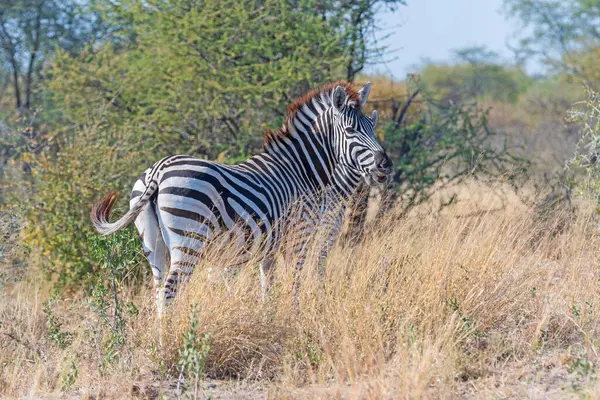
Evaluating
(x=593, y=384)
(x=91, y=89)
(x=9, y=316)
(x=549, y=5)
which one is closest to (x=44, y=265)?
(x=9, y=316)

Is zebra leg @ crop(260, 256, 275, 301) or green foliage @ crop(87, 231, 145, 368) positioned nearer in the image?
green foliage @ crop(87, 231, 145, 368)

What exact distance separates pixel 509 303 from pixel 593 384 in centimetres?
105

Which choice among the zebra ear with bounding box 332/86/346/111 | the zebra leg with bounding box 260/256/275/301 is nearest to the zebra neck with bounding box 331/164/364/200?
the zebra ear with bounding box 332/86/346/111

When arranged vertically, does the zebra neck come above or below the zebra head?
below

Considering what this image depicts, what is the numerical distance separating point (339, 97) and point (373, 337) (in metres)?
1.99

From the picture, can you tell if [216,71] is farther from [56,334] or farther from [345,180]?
[56,334]

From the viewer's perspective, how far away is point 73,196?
6.91 metres

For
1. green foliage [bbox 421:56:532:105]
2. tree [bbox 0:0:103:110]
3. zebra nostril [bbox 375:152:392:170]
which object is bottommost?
zebra nostril [bbox 375:152:392:170]

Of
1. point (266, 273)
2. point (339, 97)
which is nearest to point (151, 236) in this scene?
point (266, 273)

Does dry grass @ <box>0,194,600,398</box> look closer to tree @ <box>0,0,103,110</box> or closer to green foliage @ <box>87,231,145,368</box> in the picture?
green foliage @ <box>87,231,145,368</box>

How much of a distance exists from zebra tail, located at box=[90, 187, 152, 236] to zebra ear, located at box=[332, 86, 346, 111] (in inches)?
63.2

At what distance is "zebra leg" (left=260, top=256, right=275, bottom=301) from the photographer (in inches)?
203

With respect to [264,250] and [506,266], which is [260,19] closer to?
[264,250]

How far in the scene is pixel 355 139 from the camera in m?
5.62
